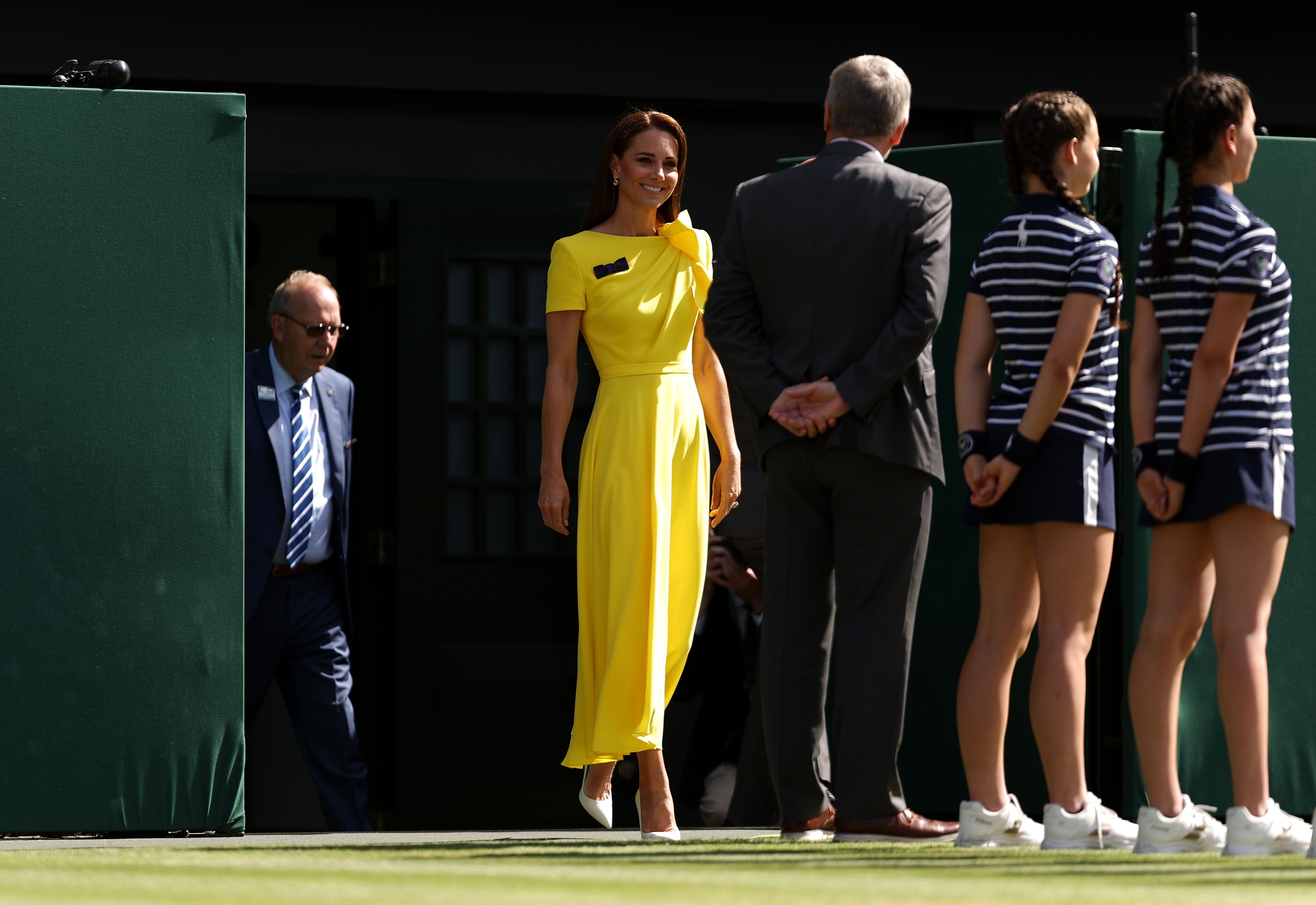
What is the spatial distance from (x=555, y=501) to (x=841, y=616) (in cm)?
85

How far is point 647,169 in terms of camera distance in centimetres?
532

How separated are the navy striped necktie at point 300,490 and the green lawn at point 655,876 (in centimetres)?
179

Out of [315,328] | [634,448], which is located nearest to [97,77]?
[315,328]

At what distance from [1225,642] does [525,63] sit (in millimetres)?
3953

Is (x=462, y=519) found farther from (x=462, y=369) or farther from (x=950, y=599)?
(x=950, y=599)

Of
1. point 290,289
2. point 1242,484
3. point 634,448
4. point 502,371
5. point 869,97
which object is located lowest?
point 1242,484

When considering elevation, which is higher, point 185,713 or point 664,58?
point 664,58

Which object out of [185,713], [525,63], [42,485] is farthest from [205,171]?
[525,63]

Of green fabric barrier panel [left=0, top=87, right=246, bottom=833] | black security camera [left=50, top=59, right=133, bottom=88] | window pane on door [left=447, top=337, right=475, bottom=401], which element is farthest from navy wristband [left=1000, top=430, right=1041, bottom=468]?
window pane on door [left=447, top=337, right=475, bottom=401]

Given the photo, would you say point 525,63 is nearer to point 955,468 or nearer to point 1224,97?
point 955,468

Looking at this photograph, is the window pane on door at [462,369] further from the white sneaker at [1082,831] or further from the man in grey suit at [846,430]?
the white sneaker at [1082,831]

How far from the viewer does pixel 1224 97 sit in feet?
14.7

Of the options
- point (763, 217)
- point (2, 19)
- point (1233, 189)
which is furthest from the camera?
point (2, 19)

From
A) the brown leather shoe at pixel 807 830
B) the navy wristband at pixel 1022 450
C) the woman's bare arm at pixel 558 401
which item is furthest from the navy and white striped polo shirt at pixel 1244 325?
the woman's bare arm at pixel 558 401
